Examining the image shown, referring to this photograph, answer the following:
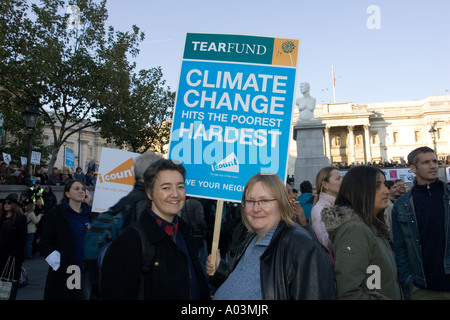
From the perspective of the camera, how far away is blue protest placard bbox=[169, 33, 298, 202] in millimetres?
3281

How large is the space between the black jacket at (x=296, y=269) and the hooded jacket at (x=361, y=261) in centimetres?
39

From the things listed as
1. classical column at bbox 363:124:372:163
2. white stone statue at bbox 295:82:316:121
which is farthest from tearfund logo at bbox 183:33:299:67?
classical column at bbox 363:124:372:163

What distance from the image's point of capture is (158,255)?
2.09 meters

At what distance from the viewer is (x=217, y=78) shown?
3.47 meters

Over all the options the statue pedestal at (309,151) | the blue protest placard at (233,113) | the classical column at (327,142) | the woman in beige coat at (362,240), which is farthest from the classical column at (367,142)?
the woman in beige coat at (362,240)

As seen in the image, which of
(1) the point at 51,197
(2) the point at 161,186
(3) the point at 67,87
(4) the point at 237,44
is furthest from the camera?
(3) the point at 67,87

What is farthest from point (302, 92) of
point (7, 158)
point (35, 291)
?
point (35, 291)

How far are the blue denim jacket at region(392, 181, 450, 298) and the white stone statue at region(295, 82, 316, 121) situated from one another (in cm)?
1485

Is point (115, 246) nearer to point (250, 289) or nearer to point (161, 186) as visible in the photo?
point (161, 186)

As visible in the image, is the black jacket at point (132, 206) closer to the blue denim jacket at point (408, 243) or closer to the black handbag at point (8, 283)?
the blue denim jacket at point (408, 243)

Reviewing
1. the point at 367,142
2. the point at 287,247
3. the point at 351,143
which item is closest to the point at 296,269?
the point at 287,247

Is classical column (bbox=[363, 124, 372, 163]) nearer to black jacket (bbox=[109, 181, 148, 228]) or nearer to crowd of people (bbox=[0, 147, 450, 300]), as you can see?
crowd of people (bbox=[0, 147, 450, 300])

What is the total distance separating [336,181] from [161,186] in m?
2.14

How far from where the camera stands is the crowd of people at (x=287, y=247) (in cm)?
185
